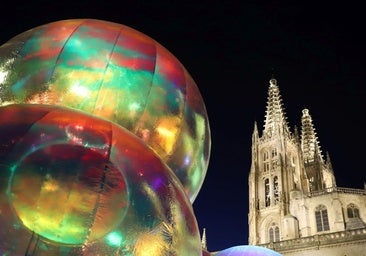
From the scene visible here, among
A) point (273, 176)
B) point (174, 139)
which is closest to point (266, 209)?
point (273, 176)

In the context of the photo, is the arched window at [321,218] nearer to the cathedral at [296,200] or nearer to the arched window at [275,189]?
the cathedral at [296,200]

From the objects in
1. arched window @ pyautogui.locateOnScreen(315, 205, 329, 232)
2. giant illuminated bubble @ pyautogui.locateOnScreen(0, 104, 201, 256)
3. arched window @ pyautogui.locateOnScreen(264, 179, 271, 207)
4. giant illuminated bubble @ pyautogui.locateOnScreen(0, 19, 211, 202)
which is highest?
arched window @ pyautogui.locateOnScreen(264, 179, 271, 207)

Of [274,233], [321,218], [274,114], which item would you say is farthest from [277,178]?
[274,114]

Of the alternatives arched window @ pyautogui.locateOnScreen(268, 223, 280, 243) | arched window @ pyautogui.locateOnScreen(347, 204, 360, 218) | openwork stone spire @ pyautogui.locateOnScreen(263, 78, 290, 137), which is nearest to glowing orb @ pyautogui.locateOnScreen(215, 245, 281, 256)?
arched window @ pyautogui.locateOnScreen(347, 204, 360, 218)

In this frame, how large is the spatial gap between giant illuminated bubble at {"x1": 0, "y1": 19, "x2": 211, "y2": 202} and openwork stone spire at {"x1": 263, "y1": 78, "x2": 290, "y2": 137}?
45.7 metres

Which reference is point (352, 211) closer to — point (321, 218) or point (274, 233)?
point (321, 218)

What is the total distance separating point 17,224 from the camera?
230 centimetres

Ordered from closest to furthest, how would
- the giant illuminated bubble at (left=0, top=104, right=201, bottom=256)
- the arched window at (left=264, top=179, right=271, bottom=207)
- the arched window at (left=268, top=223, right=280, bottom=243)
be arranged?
the giant illuminated bubble at (left=0, top=104, right=201, bottom=256)
the arched window at (left=268, top=223, right=280, bottom=243)
the arched window at (left=264, top=179, right=271, bottom=207)

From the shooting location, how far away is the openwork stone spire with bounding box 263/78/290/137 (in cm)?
4894

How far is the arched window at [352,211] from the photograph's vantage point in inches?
1288

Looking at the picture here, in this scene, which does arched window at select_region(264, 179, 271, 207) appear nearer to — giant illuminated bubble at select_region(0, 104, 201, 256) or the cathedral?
the cathedral

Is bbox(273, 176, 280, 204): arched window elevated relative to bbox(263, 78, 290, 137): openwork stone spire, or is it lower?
lower

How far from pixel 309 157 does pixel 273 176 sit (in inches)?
560

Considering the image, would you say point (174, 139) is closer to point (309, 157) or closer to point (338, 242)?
point (338, 242)
